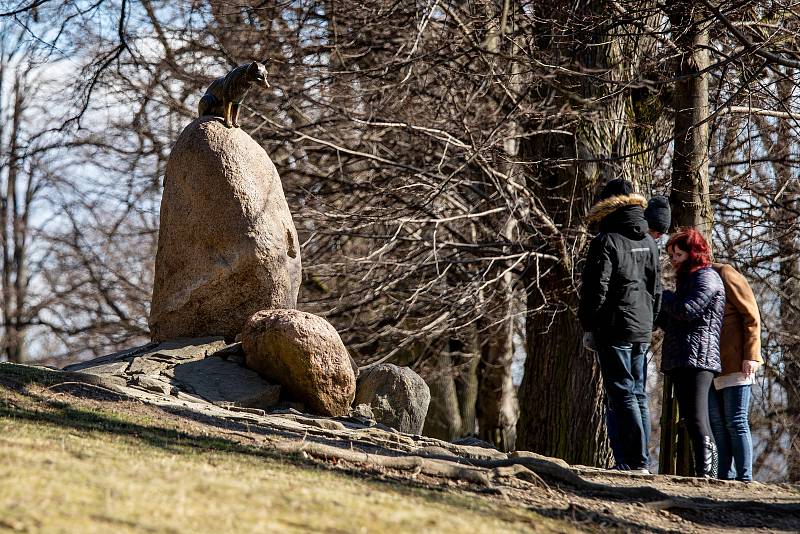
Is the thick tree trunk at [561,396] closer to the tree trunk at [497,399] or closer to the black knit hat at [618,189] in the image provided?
the black knit hat at [618,189]

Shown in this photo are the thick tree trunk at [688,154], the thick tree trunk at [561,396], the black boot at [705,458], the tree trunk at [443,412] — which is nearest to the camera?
the black boot at [705,458]

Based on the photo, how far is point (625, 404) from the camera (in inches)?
261

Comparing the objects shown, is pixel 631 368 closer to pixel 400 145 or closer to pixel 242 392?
pixel 242 392

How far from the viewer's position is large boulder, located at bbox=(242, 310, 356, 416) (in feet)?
24.2

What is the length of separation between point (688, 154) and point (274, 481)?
6.31m

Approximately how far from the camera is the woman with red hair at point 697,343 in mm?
6527

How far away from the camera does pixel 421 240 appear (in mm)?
10648

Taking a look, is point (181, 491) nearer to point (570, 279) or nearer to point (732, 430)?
point (732, 430)

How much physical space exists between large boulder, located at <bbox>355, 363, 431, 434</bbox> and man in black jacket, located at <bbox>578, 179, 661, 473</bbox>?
1.82m

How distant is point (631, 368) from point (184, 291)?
3985mm

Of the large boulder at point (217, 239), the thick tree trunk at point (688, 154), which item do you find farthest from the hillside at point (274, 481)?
the thick tree trunk at point (688, 154)

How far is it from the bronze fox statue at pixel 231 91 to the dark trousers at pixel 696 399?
4.40 metres

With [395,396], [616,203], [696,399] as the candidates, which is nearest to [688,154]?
[616,203]

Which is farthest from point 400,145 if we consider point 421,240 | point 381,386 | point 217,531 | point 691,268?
point 217,531
